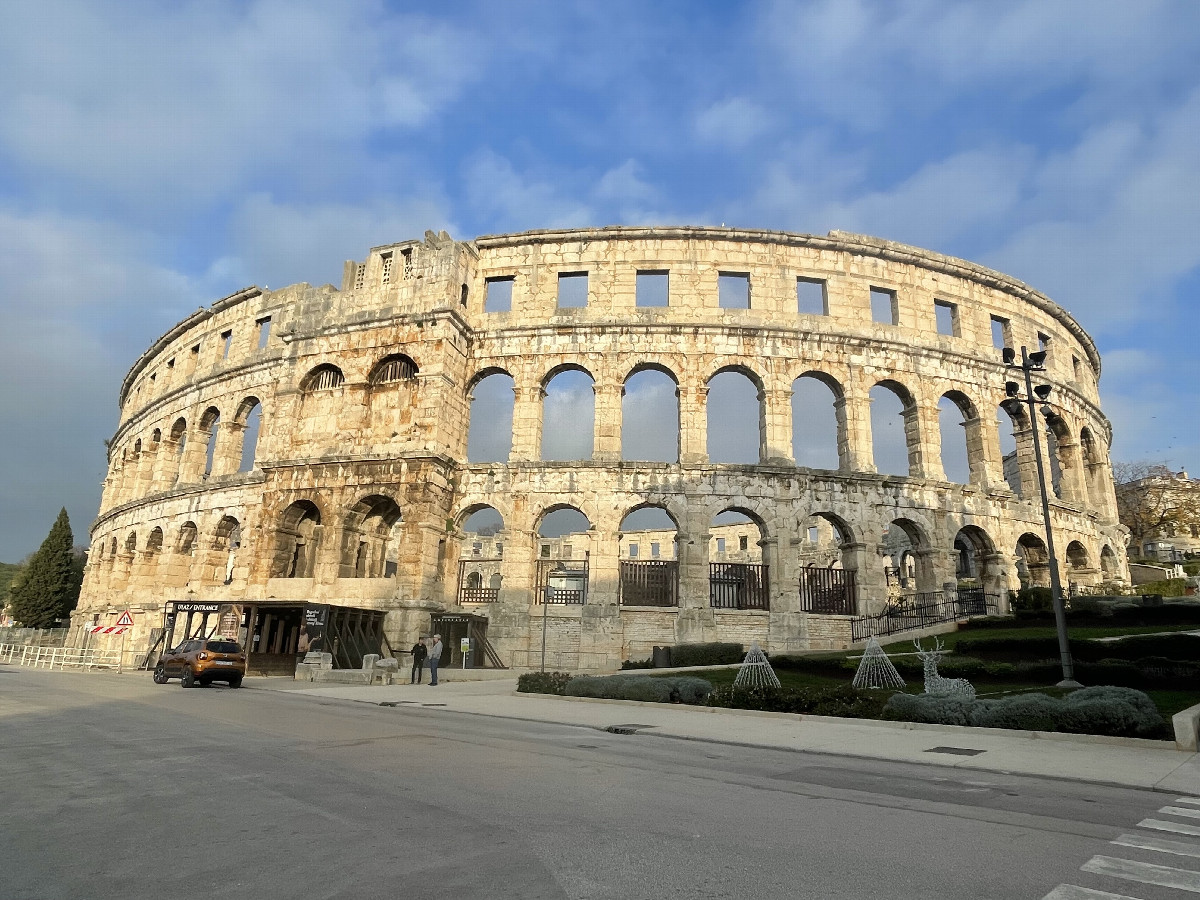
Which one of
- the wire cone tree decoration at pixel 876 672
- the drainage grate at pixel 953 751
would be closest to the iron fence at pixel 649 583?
the wire cone tree decoration at pixel 876 672

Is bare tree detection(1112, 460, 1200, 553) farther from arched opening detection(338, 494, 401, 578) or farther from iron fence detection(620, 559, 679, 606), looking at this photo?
arched opening detection(338, 494, 401, 578)

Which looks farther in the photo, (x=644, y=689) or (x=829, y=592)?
(x=829, y=592)

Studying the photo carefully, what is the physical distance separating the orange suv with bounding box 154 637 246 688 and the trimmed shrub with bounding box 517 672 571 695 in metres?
9.24

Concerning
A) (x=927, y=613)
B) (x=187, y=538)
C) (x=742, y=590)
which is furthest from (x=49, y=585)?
(x=927, y=613)

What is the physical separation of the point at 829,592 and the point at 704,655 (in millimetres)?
7509

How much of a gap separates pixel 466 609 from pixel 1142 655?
22.3m

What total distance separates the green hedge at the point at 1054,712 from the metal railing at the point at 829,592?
15.5 metres

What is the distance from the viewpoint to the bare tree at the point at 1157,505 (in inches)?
2008

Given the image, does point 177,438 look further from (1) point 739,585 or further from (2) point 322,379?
(1) point 739,585

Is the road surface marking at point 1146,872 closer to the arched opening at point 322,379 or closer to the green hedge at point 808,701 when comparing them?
the green hedge at point 808,701

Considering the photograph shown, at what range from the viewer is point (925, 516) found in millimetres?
29438

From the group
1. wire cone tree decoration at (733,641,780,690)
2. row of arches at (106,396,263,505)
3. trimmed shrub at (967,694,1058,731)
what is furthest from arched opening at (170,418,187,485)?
trimmed shrub at (967,694,1058,731)

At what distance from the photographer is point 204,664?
2047 cm

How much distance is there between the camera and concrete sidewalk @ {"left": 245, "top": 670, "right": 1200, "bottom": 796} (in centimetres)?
853
